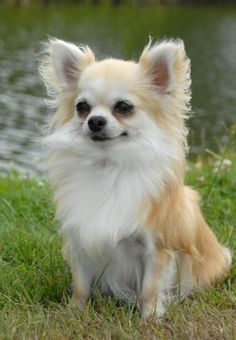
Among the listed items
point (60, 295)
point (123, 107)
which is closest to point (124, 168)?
point (123, 107)

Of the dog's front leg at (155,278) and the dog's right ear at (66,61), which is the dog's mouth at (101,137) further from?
the dog's front leg at (155,278)

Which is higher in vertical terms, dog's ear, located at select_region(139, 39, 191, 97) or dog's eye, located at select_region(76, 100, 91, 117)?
dog's ear, located at select_region(139, 39, 191, 97)

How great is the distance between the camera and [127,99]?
386 centimetres

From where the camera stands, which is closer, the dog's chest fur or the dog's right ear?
the dog's chest fur

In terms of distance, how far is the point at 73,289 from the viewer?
14.1 ft

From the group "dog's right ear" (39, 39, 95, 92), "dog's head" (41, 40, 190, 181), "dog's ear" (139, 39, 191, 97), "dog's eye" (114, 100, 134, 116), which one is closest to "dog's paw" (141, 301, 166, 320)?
"dog's head" (41, 40, 190, 181)

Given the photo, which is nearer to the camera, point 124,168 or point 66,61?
point 124,168

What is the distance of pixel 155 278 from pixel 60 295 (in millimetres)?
744

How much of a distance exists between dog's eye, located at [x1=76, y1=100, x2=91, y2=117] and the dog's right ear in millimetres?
225

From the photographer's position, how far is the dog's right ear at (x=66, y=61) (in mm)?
4152

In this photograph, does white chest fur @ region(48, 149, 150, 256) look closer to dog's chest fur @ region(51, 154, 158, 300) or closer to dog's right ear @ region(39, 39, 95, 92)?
dog's chest fur @ region(51, 154, 158, 300)

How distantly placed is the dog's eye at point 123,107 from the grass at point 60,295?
3.75 ft

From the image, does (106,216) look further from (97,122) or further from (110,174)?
(97,122)

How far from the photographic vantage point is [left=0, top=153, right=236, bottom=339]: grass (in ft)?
11.5
